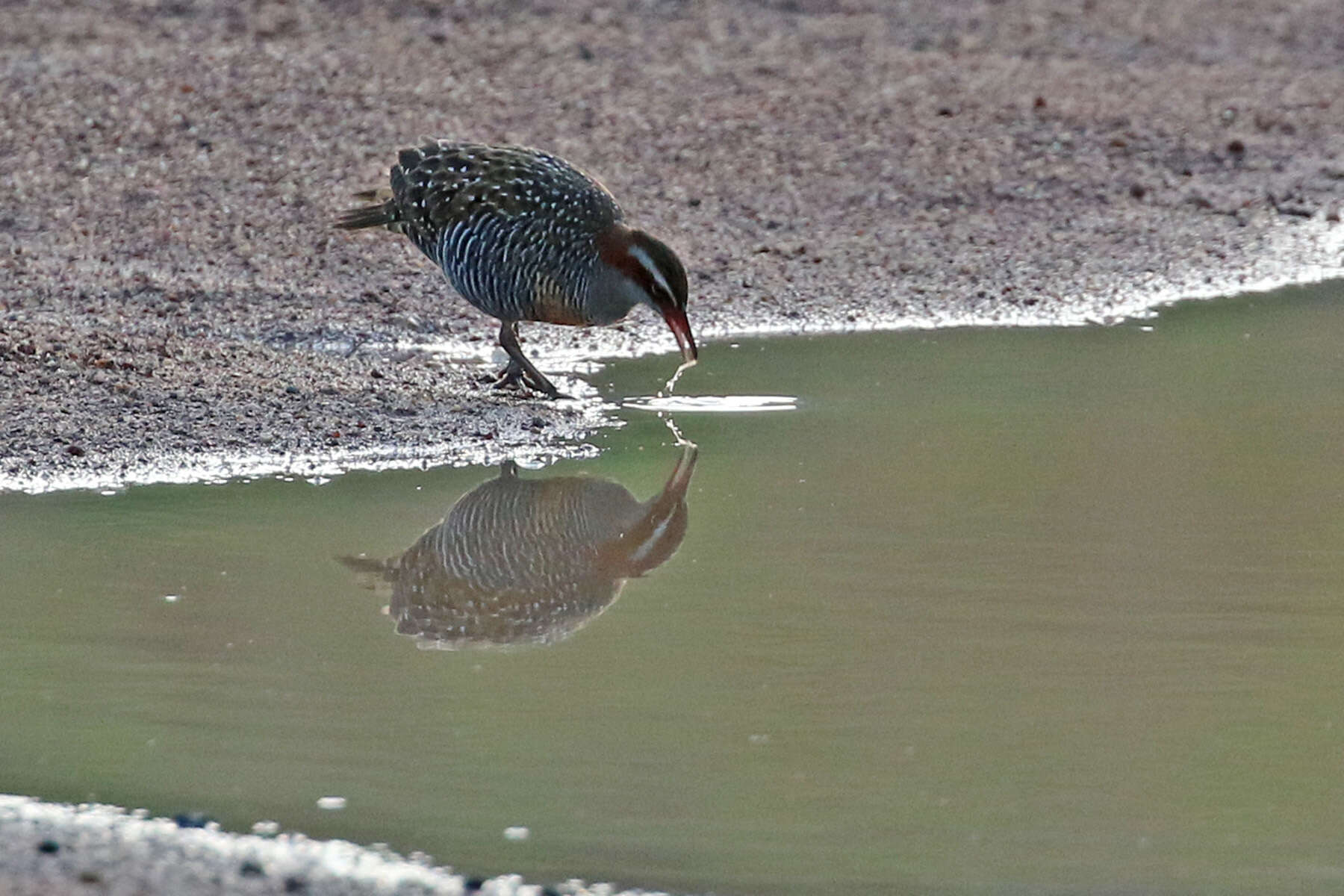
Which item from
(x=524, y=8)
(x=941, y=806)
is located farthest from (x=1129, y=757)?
(x=524, y=8)

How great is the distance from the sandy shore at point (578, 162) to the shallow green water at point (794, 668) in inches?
44.9

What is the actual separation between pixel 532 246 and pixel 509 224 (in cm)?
15

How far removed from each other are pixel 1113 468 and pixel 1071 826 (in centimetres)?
326

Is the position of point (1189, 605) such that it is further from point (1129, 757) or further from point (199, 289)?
point (199, 289)

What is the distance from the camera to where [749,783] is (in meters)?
4.96

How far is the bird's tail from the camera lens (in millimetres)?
9664

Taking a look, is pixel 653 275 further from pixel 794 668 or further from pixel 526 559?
pixel 794 668

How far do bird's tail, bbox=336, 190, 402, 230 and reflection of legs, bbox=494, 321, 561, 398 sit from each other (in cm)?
80

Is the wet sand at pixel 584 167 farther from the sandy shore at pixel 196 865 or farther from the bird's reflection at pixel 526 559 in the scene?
the sandy shore at pixel 196 865

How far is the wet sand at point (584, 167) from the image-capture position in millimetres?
8828

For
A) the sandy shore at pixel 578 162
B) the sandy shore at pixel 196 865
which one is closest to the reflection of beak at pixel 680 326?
the sandy shore at pixel 578 162

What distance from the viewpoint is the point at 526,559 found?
697cm

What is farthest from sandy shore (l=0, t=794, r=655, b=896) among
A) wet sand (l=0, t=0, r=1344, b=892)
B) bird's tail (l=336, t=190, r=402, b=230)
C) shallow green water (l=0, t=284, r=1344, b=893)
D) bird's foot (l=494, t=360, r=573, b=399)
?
bird's tail (l=336, t=190, r=402, b=230)

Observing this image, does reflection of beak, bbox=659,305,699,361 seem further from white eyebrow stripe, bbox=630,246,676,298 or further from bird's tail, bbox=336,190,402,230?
bird's tail, bbox=336,190,402,230
